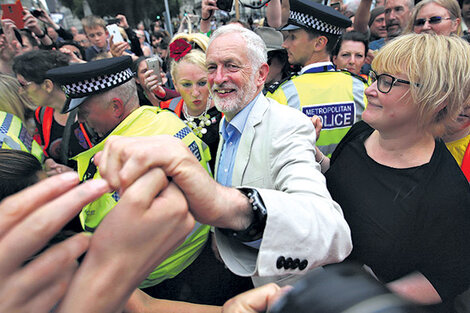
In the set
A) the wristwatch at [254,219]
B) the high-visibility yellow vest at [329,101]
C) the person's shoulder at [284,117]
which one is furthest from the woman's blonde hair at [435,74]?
the wristwatch at [254,219]

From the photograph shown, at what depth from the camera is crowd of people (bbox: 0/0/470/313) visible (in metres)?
0.53

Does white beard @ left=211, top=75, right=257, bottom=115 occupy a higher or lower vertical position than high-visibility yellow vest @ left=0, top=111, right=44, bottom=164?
higher

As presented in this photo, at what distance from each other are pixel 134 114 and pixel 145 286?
3.88 feet

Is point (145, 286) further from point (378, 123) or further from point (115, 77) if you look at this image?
point (378, 123)

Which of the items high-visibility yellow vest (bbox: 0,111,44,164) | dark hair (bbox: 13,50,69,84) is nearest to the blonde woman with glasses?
high-visibility yellow vest (bbox: 0,111,44,164)

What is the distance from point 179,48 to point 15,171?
1969 millimetres

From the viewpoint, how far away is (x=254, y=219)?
0.86 metres

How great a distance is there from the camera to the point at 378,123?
1542mm

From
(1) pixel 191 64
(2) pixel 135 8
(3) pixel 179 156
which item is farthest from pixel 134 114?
(2) pixel 135 8

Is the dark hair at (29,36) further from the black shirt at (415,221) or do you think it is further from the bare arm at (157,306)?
the black shirt at (415,221)

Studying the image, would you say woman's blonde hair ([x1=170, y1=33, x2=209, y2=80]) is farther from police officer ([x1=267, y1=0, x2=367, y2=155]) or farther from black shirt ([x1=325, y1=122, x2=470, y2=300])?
black shirt ([x1=325, y1=122, x2=470, y2=300])

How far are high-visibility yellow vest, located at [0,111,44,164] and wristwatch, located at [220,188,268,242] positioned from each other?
2188 millimetres

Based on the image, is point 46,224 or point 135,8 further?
point 135,8

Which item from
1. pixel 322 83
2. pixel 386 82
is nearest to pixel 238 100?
pixel 386 82
